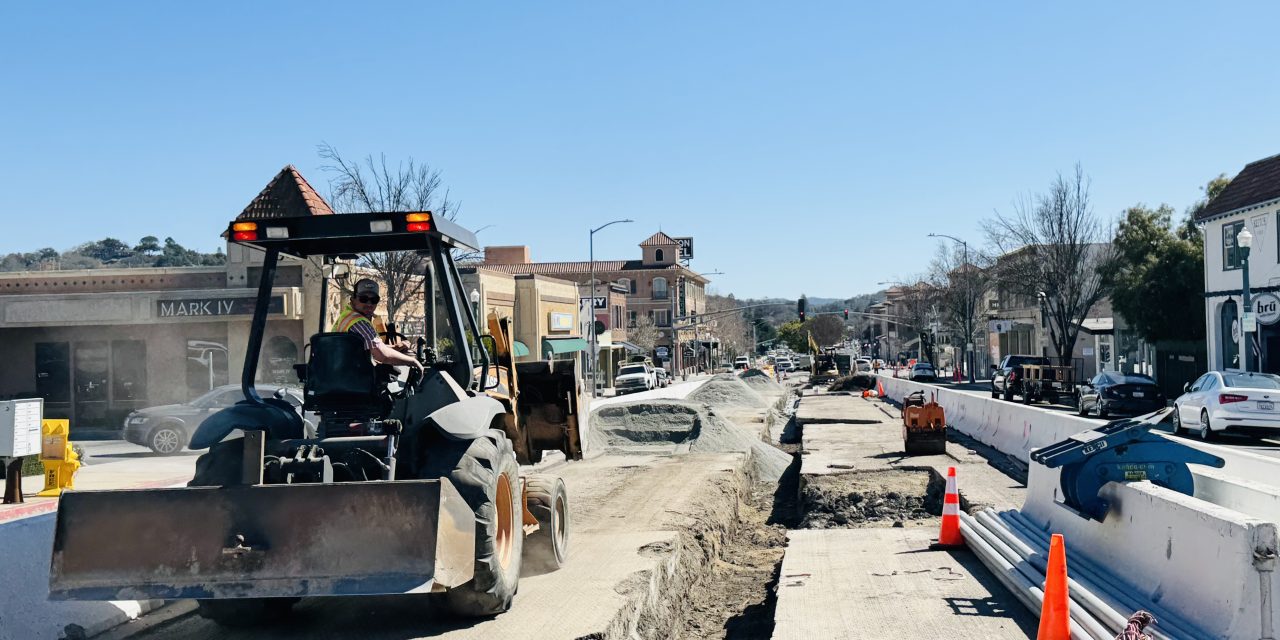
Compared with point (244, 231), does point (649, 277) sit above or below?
above

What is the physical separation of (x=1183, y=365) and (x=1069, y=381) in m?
7.47

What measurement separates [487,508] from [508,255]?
3805 inches

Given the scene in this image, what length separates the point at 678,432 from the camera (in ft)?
84.7

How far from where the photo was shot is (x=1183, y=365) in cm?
4219

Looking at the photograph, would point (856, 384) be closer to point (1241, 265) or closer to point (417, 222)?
point (1241, 265)

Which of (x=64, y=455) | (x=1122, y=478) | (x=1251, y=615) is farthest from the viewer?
(x=64, y=455)

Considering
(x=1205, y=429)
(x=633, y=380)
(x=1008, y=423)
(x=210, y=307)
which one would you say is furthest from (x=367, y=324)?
(x=633, y=380)

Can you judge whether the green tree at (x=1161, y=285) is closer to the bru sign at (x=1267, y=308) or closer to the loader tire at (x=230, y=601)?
the bru sign at (x=1267, y=308)

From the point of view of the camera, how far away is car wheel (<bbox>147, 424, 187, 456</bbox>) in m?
24.4

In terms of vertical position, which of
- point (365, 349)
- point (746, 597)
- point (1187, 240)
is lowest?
point (746, 597)

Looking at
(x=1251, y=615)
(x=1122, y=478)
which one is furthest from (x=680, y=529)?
(x=1251, y=615)

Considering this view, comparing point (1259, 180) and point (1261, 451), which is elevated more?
point (1259, 180)

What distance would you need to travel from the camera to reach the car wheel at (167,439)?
24438mm

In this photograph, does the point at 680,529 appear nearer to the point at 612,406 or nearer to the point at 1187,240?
the point at 612,406
